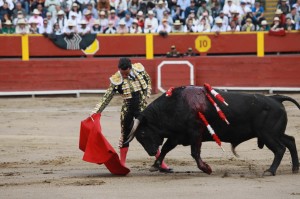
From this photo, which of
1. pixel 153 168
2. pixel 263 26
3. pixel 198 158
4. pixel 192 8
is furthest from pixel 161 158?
pixel 263 26

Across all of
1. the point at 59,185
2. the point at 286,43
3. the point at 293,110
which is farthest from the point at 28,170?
the point at 286,43

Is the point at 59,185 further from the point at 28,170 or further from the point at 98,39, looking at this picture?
the point at 98,39

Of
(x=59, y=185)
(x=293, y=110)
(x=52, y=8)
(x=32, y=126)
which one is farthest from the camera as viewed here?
(x=52, y=8)

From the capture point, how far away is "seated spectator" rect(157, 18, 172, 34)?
19906 millimetres

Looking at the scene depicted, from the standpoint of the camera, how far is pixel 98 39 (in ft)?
65.4

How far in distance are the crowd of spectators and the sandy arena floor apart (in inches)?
194

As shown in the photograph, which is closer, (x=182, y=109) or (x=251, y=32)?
(x=182, y=109)

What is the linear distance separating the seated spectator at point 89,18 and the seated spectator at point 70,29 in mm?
329

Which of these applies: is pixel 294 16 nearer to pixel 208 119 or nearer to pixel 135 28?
pixel 135 28

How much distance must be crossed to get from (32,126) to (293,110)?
188 inches

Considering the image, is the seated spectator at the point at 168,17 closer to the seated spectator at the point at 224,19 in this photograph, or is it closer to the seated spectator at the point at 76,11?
the seated spectator at the point at 224,19

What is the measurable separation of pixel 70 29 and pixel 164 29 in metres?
2.06

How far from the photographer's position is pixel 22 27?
64.6 ft

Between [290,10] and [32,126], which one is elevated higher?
[290,10]
